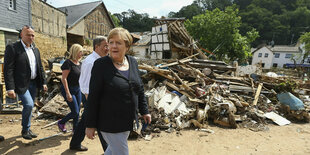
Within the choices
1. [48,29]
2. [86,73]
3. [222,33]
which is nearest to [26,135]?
[86,73]

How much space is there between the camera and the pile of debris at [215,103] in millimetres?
4762

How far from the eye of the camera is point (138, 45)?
27641 mm

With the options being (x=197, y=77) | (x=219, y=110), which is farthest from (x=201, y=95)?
(x=197, y=77)

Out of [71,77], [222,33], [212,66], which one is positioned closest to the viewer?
[71,77]

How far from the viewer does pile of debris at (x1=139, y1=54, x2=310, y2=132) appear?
476 centimetres

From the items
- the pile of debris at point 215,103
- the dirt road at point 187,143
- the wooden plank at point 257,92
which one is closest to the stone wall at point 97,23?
the pile of debris at point 215,103

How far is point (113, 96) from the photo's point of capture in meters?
1.51

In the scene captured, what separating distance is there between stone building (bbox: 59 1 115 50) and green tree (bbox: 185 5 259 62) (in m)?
15.0

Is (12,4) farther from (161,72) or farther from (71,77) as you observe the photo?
(71,77)

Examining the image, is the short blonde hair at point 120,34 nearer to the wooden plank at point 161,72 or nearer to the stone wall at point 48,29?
the wooden plank at point 161,72

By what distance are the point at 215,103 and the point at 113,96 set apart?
4.49 metres

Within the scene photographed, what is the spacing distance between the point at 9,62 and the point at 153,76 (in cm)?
473

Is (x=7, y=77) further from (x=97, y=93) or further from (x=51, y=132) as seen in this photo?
(x=97, y=93)

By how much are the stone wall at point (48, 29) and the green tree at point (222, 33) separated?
19082 millimetres
